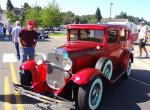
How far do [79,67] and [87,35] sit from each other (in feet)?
5.62

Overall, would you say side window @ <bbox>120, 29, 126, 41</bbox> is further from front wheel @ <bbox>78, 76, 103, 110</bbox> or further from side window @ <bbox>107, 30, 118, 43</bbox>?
front wheel @ <bbox>78, 76, 103, 110</bbox>

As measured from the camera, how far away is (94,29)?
8688mm

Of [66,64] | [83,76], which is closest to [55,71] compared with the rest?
[66,64]

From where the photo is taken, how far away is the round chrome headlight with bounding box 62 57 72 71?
6893mm

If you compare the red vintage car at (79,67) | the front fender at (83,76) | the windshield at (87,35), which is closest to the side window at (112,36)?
the red vintage car at (79,67)

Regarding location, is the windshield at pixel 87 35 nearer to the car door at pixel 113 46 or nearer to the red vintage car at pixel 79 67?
the red vintage car at pixel 79 67

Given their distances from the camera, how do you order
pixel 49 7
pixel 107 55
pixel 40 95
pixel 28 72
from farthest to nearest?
pixel 49 7 → pixel 107 55 → pixel 28 72 → pixel 40 95

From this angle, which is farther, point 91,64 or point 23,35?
point 23,35

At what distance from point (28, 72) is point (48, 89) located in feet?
2.71

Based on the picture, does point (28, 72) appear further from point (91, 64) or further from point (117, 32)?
point (117, 32)

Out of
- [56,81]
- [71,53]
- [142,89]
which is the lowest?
[142,89]

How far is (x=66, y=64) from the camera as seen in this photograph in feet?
22.7

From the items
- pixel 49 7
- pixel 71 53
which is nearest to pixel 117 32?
pixel 71 53

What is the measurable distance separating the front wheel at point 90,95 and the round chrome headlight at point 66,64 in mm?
587
